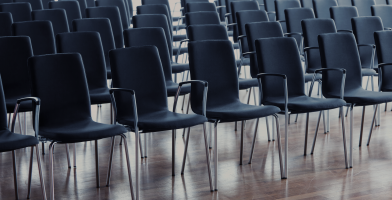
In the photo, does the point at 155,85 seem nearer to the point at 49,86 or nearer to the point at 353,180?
the point at 49,86

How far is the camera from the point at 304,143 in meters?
3.89

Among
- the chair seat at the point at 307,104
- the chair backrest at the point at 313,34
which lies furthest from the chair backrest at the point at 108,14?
the chair seat at the point at 307,104

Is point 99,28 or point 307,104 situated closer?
point 307,104

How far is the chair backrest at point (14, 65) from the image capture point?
3.53 meters

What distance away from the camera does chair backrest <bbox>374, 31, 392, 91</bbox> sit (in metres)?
4.12

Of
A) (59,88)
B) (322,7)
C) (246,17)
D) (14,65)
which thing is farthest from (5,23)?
(322,7)

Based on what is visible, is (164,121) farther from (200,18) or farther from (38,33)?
(200,18)

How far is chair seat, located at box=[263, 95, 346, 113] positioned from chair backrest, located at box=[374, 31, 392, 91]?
83 centimetres

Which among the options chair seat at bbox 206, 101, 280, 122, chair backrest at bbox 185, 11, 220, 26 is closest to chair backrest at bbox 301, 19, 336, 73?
chair backrest at bbox 185, 11, 220, 26

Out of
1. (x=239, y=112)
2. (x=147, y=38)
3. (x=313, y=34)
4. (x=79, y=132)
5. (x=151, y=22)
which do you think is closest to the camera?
(x=79, y=132)

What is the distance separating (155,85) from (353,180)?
58.5 inches

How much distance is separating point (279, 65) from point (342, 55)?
614 millimetres

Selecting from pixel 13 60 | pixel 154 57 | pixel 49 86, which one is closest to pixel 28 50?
pixel 13 60

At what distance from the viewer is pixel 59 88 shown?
9.91 feet
